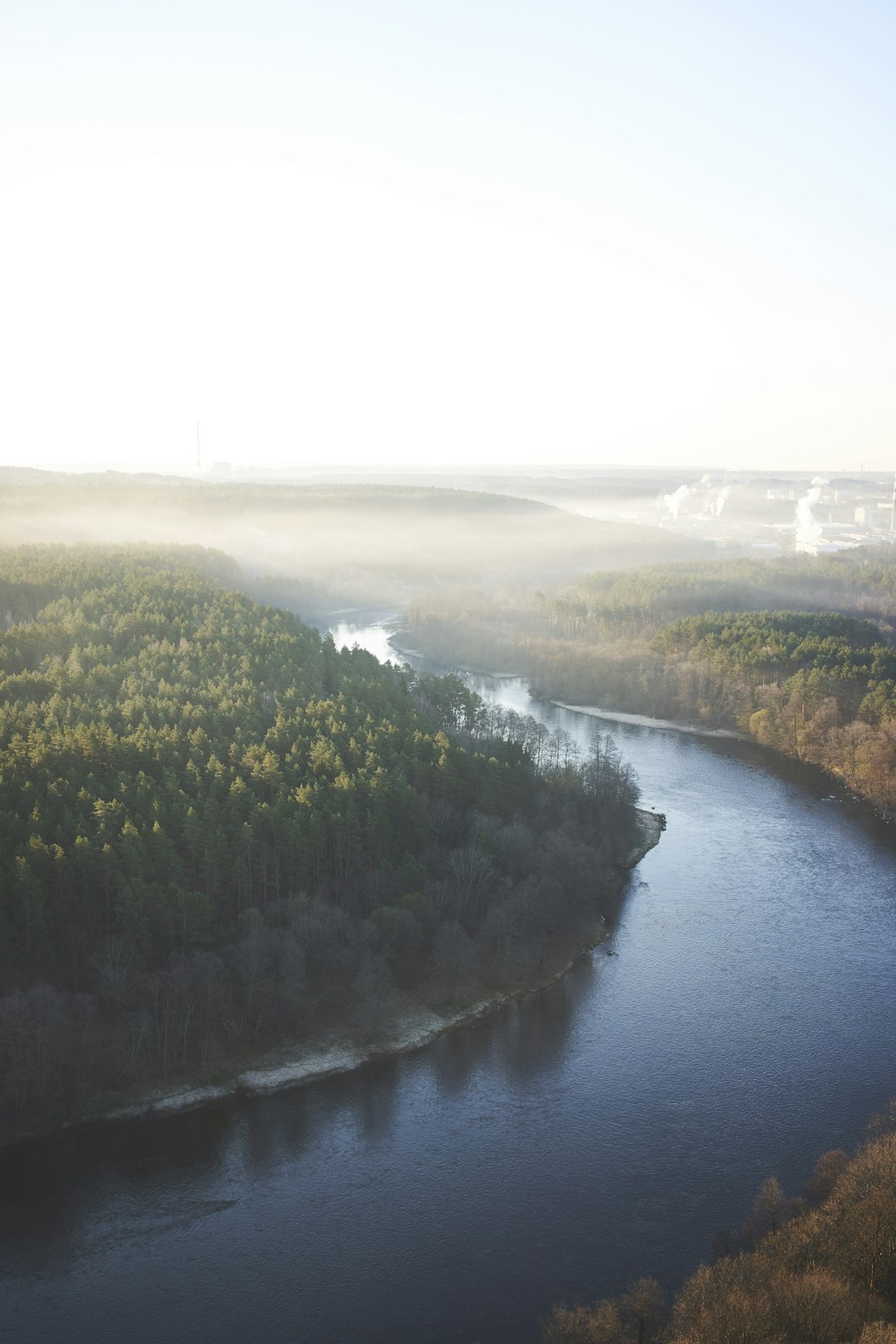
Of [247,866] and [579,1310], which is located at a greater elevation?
[247,866]

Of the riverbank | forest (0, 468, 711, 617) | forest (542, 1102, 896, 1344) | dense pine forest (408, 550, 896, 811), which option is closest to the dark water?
the riverbank

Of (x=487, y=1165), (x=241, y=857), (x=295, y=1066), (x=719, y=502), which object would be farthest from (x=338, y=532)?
(x=487, y=1165)

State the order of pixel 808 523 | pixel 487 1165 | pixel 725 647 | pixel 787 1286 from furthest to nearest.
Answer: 1. pixel 808 523
2. pixel 725 647
3. pixel 487 1165
4. pixel 787 1286

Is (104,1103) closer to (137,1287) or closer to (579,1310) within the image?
(137,1287)

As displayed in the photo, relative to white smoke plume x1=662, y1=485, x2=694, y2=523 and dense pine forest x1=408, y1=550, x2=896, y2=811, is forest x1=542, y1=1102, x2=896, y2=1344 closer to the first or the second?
dense pine forest x1=408, y1=550, x2=896, y2=811

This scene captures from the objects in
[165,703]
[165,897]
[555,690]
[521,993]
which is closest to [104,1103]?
[165,897]

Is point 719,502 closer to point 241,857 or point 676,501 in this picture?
point 676,501
